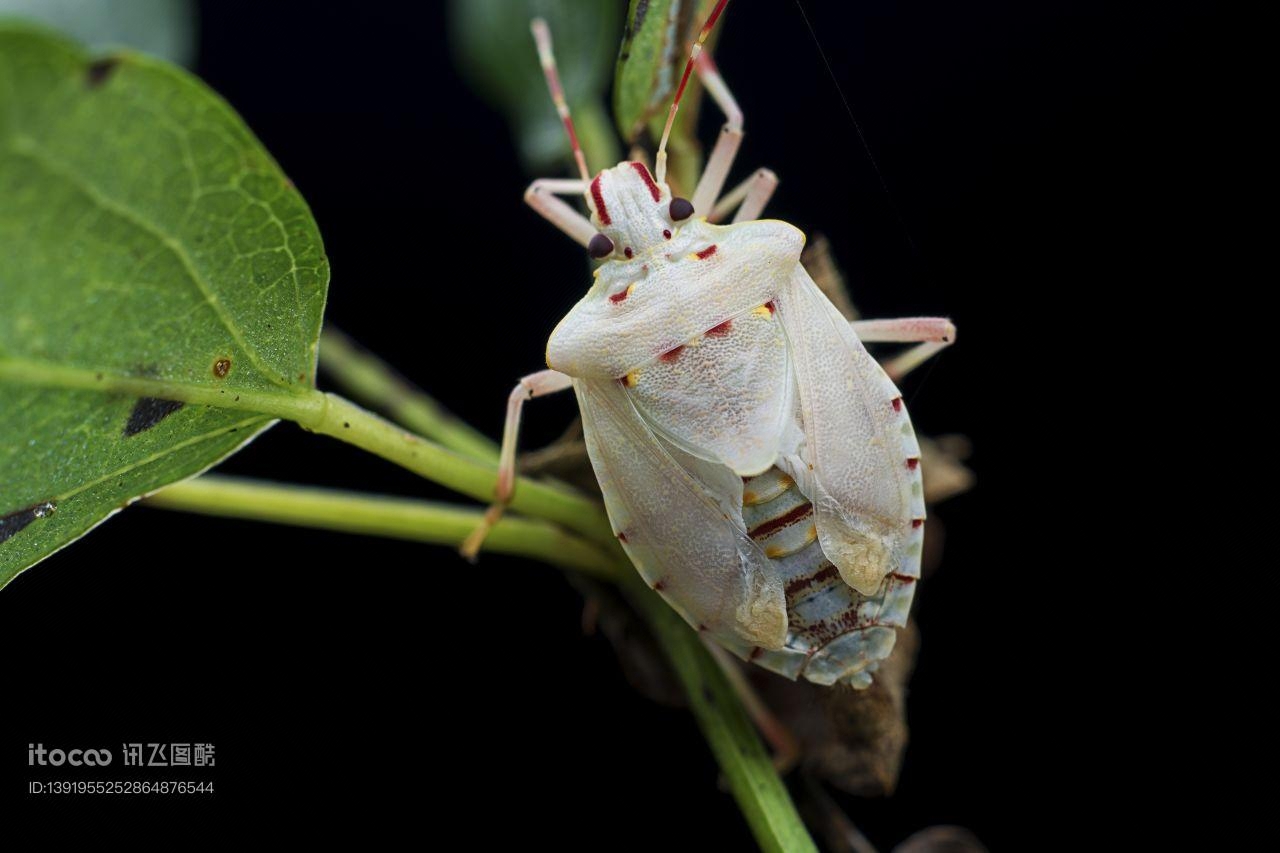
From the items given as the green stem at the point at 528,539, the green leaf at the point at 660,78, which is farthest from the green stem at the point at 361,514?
the green leaf at the point at 660,78

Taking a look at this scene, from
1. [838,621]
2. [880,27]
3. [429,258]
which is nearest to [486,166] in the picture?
[429,258]

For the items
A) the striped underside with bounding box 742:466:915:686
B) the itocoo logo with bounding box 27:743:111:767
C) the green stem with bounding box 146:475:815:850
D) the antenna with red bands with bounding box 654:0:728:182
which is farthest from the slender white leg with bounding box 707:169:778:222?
the itocoo logo with bounding box 27:743:111:767

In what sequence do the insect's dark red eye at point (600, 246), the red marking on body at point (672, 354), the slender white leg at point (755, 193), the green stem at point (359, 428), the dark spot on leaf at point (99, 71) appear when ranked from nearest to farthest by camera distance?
1. the dark spot on leaf at point (99, 71)
2. the green stem at point (359, 428)
3. the red marking on body at point (672, 354)
4. the insect's dark red eye at point (600, 246)
5. the slender white leg at point (755, 193)

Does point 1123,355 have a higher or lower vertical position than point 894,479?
higher

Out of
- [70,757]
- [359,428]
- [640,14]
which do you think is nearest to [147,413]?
[359,428]

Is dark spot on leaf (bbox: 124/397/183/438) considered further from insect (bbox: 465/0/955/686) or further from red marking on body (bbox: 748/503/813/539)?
red marking on body (bbox: 748/503/813/539)

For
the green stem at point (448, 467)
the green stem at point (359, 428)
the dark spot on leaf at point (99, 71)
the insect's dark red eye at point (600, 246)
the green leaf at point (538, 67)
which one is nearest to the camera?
the dark spot on leaf at point (99, 71)

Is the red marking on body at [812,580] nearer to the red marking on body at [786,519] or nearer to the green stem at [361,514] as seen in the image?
the red marking on body at [786,519]

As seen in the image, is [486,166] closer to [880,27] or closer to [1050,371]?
[880,27]
